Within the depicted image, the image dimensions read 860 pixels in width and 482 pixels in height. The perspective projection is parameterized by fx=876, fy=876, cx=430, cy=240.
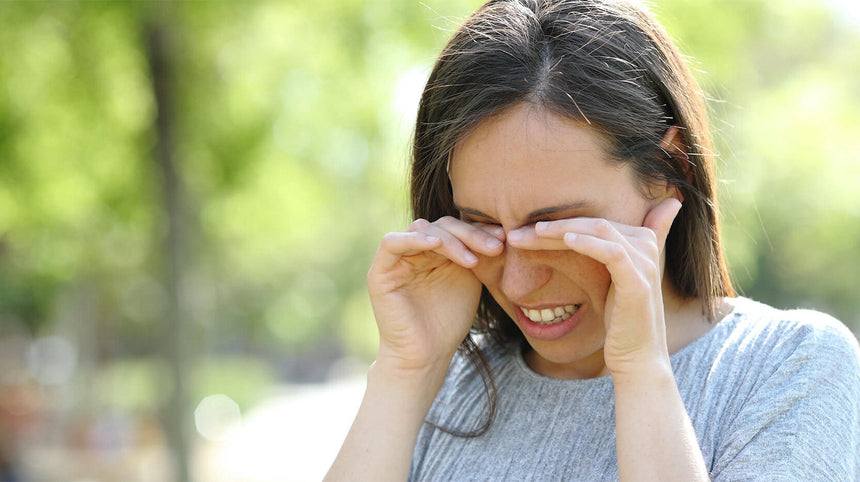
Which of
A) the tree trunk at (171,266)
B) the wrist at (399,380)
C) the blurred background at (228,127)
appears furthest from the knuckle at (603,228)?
the tree trunk at (171,266)

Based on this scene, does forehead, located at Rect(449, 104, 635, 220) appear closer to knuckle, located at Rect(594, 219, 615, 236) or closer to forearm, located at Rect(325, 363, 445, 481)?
knuckle, located at Rect(594, 219, 615, 236)

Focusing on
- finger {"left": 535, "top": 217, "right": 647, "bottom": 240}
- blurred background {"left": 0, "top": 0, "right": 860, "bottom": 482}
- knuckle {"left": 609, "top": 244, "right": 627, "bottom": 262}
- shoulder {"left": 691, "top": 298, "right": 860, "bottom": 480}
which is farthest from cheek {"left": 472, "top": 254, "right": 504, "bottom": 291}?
blurred background {"left": 0, "top": 0, "right": 860, "bottom": 482}

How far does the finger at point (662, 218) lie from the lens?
1.74 metres

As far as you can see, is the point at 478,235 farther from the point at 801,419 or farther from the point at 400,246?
the point at 801,419

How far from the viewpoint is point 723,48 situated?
6977 mm

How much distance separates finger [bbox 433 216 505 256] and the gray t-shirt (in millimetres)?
377

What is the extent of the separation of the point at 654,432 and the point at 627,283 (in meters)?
0.27

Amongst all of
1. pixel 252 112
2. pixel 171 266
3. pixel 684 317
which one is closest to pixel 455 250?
pixel 684 317

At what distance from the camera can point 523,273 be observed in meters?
1.80

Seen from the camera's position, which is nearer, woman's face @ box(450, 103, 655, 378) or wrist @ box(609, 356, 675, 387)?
wrist @ box(609, 356, 675, 387)

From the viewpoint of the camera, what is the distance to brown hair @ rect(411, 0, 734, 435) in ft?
5.83

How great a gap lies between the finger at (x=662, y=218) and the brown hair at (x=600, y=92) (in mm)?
72

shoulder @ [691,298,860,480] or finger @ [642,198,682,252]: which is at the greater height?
finger @ [642,198,682,252]

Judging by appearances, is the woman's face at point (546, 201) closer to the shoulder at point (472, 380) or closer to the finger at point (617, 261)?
the finger at point (617, 261)
